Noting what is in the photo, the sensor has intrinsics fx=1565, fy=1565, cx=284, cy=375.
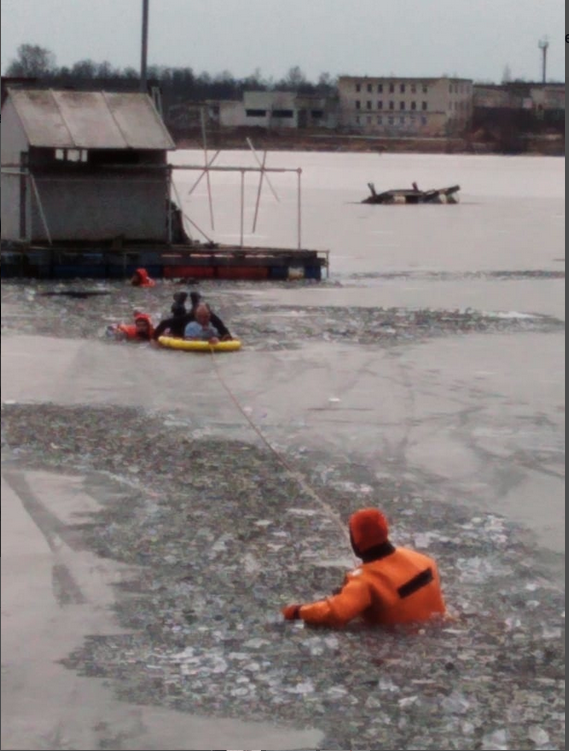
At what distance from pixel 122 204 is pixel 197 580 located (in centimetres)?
2104

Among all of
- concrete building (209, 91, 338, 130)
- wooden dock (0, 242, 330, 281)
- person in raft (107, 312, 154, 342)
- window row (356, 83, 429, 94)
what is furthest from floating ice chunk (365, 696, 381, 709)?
wooden dock (0, 242, 330, 281)

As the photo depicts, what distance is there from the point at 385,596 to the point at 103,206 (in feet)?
71.9

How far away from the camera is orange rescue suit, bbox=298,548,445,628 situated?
6652 mm

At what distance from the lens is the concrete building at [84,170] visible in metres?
27.3

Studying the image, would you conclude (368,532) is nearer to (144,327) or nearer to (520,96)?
(520,96)

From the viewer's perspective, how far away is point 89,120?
2795 centimetres

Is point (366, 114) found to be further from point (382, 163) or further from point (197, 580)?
point (382, 163)

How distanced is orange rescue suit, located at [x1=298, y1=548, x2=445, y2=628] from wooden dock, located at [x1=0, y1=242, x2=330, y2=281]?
725 inches

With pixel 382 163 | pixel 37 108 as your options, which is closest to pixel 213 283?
pixel 37 108

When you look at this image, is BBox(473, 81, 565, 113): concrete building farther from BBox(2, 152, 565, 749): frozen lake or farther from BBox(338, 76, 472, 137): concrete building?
BBox(2, 152, 565, 749): frozen lake

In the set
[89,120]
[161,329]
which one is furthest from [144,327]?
[89,120]

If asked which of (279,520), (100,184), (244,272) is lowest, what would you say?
(279,520)

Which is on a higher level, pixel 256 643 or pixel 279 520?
pixel 279 520

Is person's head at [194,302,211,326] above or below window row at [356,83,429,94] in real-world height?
below
